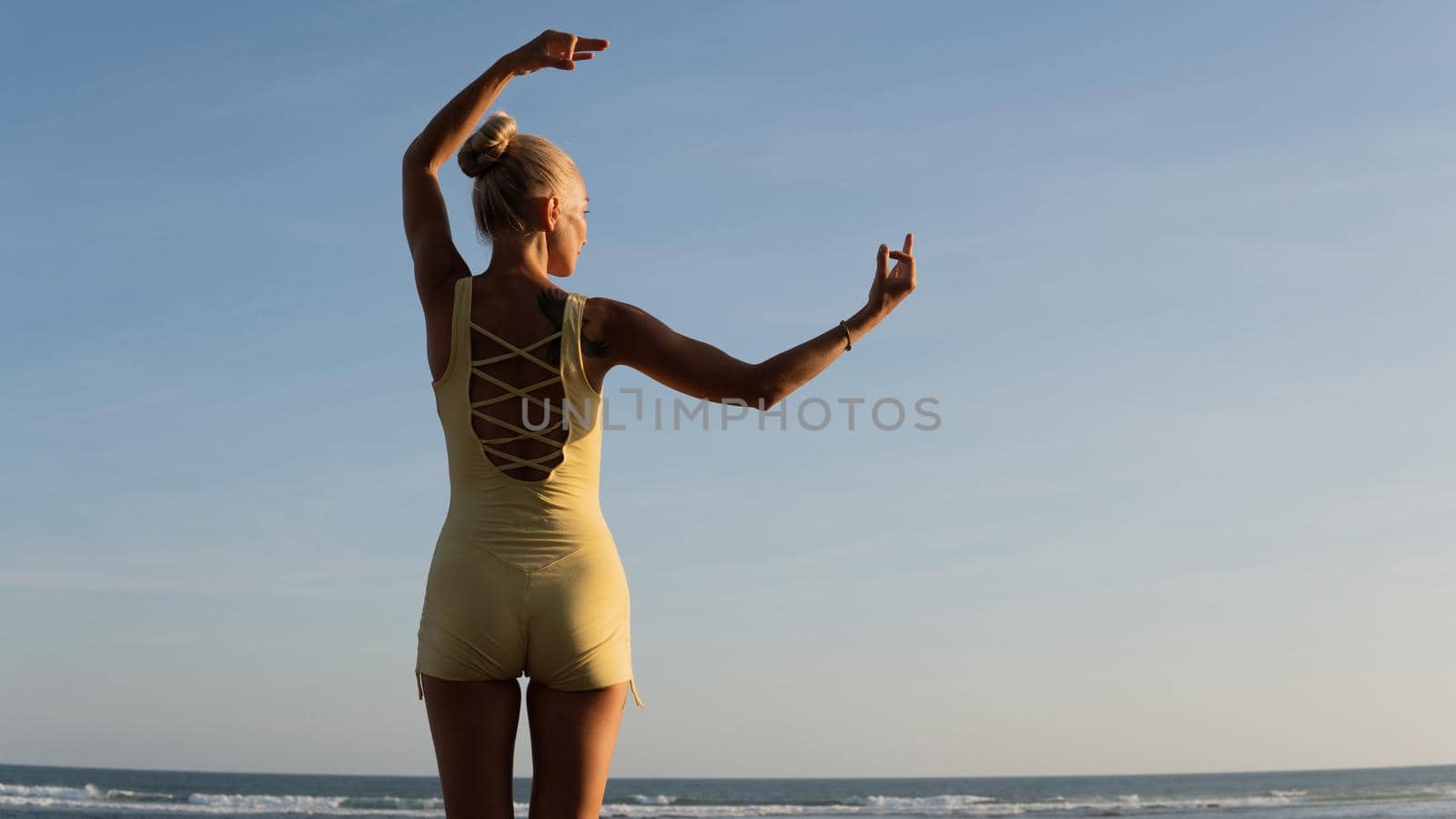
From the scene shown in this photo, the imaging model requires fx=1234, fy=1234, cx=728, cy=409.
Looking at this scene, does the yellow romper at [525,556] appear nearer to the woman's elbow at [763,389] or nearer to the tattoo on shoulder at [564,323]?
the tattoo on shoulder at [564,323]

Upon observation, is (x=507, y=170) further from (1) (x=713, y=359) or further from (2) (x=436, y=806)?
(2) (x=436, y=806)

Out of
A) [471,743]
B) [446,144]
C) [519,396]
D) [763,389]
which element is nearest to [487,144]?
[446,144]

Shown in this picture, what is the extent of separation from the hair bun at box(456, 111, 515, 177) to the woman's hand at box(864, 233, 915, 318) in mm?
731

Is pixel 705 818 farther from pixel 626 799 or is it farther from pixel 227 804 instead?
pixel 227 804

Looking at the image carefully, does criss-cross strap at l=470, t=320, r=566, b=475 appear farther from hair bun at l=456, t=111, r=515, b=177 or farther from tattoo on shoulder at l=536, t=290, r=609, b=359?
hair bun at l=456, t=111, r=515, b=177

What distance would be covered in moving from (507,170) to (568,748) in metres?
1.06

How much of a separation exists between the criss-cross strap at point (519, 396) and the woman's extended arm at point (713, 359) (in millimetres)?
120

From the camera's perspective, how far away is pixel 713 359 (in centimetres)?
217

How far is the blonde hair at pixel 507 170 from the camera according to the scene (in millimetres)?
2293

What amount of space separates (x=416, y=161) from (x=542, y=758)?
118 cm

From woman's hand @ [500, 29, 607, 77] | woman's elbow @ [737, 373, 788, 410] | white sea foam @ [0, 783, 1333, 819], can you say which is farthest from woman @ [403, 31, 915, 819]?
white sea foam @ [0, 783, 1333, 819]

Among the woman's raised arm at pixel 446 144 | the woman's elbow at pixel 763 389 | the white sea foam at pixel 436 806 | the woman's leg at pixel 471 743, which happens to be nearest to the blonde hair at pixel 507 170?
the woman's raised arm at pixel 446 144

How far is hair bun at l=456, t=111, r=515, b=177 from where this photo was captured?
2.29 m

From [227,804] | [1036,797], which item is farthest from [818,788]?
[227,804]
